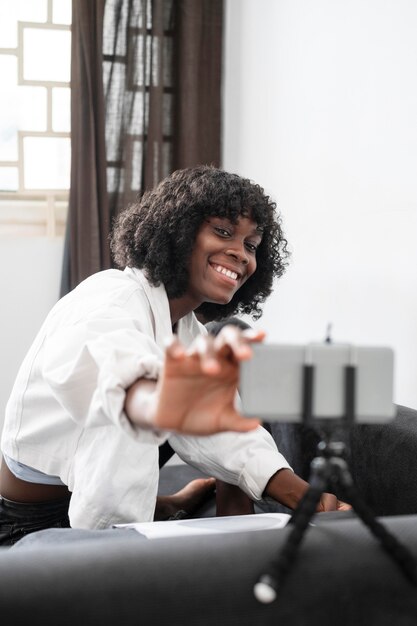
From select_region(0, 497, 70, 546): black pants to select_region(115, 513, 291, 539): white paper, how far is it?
0.44 metres

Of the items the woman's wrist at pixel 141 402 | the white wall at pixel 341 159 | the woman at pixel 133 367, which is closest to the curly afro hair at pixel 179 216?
the woman at pixel 133 367

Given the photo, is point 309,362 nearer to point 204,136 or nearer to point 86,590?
point 86,590

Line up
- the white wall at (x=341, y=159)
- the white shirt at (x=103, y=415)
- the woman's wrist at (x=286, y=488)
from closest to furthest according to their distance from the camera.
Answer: the white shirt at (x=103, y=415), the woman's wrist at (x=286, y=488), the white wall at (x=341, y=159)

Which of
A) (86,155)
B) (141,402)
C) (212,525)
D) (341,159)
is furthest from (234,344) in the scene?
(86,155)

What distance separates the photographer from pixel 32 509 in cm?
165

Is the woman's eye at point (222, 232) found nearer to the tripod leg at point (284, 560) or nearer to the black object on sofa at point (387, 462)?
the black object on sofa at point (387, 462)

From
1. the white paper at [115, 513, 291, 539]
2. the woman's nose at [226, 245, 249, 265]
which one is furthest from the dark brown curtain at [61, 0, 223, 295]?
the white paper at [115, 513, 291, 539]

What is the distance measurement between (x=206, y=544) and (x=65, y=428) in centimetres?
66

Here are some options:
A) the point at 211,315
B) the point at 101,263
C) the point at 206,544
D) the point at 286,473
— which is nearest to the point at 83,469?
the point at 286,473

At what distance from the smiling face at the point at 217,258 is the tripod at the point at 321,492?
2.96 feet

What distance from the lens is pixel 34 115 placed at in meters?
3.55

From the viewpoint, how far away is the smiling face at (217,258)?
1740 mm

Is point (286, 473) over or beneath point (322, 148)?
beneath

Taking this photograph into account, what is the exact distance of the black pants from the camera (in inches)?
64.7
